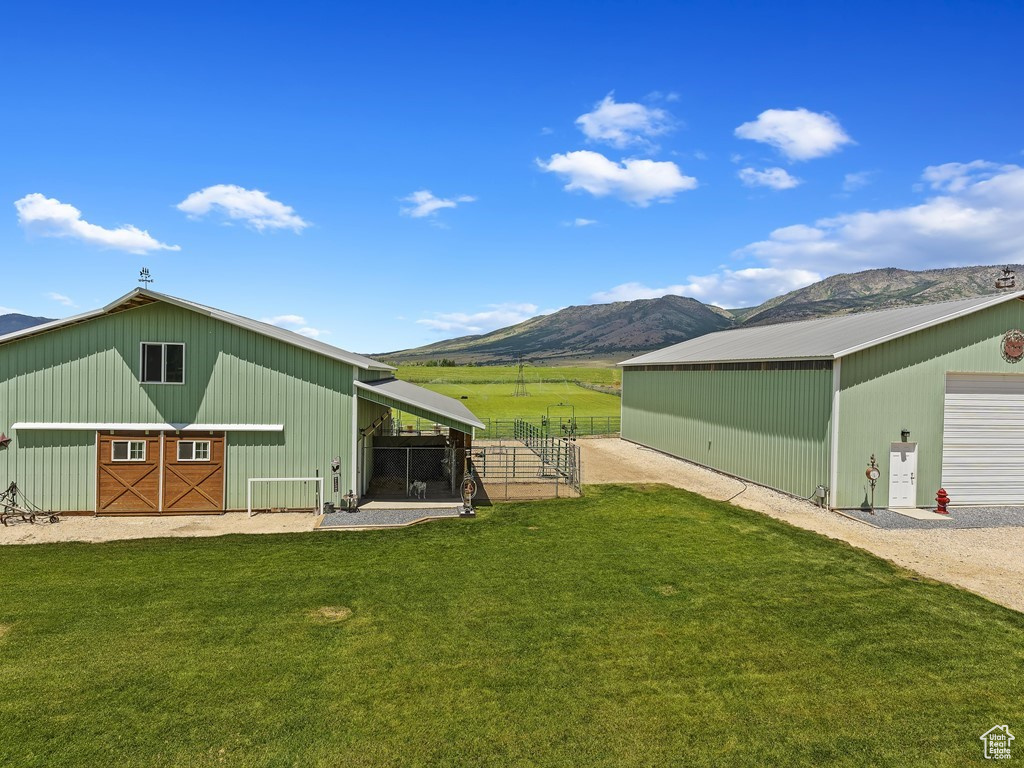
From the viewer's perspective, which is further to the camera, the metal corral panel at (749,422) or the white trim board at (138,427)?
the metal corral panel at (749,422)

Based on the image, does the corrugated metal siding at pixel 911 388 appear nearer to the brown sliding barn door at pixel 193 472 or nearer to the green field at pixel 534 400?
the brown sliding barn door at pixel 193 472

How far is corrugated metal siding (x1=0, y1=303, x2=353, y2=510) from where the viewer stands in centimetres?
1585

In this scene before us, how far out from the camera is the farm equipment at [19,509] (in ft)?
50.6

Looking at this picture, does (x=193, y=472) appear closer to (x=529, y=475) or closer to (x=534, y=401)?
(x=529, y=475)

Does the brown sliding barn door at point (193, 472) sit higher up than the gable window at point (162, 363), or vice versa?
the gable window at point (162, 363)

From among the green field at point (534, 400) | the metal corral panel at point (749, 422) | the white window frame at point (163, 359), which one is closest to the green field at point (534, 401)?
the green field at point (534, 400)

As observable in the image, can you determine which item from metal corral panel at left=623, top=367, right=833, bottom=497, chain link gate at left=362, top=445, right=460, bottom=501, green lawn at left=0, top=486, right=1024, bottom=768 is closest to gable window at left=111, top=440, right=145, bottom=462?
green lawn at left=0, top=486, right=1024, bottom=768

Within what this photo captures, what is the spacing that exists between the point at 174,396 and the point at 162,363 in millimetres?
1014

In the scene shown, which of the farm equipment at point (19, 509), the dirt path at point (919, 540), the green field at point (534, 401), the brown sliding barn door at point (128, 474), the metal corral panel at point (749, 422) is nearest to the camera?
the dirt path at point (919, 540)

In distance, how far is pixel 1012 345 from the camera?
18.7 metres

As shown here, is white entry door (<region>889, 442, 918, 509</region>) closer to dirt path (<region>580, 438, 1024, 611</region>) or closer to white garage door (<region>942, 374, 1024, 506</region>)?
white garage door (<region>942, 374, 1024, 506</region>)

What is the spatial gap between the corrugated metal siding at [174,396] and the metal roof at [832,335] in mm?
15774

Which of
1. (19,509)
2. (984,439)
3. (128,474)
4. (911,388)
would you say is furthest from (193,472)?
(984,439)

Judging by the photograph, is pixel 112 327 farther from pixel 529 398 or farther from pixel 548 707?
pixel 529 398
